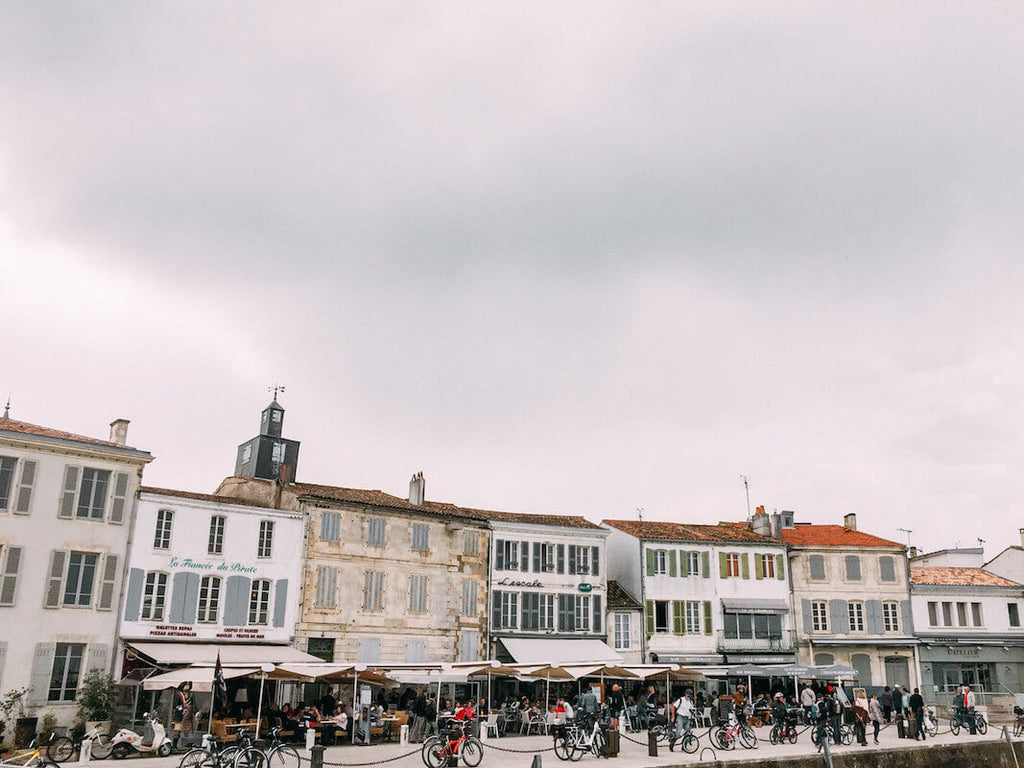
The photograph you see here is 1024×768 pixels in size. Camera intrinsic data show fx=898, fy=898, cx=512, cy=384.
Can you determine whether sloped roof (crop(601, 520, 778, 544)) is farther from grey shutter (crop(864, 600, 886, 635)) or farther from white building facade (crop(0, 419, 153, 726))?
white building facade (crop(0, 419, 153, 726))

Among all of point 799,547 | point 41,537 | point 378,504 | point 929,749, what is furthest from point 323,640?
point 799,547

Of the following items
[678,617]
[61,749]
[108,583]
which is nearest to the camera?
[61,749]

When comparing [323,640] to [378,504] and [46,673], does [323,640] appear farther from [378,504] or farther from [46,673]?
[46,673]

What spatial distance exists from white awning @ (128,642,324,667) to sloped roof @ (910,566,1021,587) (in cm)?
3306

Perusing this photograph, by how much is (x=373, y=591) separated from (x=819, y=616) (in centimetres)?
2382

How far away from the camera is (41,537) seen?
28578 millimetres

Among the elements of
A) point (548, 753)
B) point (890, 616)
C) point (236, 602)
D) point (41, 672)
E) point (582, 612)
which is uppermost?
point (890, 616)

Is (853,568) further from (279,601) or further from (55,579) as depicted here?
(55,579)

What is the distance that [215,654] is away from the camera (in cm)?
2928

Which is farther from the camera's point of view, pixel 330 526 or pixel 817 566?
pixel 817 566

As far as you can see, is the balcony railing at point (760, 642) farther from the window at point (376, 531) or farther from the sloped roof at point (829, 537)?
the window at point (376, 531)

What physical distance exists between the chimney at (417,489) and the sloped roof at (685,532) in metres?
11.1

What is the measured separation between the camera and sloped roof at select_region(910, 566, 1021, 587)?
47.4 metres

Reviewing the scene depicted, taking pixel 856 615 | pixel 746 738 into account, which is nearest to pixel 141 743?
pixel 746 738
